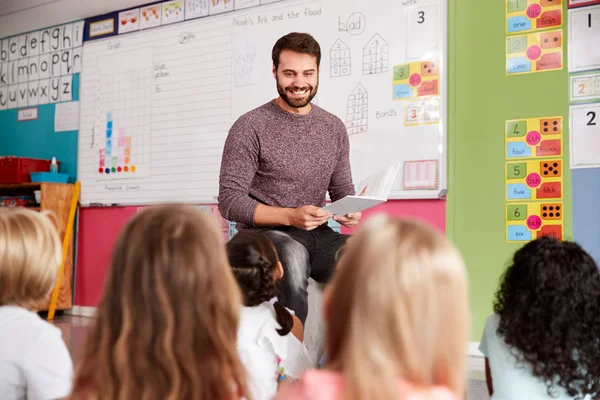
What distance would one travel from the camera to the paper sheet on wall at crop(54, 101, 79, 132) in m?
4.37

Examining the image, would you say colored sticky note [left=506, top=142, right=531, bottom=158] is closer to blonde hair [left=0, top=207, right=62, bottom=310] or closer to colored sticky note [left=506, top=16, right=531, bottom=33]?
colored sticky note [left=506, top=16, right=531, bottom=33]

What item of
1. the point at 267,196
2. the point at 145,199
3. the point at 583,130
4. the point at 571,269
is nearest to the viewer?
the point at 571,269

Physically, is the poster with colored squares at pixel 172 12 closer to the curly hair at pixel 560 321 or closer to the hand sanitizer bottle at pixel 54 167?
the hand sanitizer bottle at pixel 54 167

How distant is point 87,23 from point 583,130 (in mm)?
3361

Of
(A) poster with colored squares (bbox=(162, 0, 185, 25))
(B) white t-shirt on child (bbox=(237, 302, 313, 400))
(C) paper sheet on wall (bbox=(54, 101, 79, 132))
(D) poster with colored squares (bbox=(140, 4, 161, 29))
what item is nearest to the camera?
(B) white t-shirt on child (bbox=(237, 302, 313, 400))

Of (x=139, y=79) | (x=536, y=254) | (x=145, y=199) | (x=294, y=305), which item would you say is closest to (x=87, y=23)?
(x=139, y=79)

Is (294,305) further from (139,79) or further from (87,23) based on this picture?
(87,23)

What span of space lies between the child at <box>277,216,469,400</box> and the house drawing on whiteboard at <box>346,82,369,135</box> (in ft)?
7.90

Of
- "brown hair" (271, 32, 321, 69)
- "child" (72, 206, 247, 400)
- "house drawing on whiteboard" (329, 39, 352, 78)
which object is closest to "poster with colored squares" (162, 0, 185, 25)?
"house drawing on whiteboard" (329, 39, 352, 78)

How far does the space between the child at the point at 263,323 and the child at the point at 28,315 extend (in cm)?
47

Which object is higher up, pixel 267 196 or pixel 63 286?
pixel 267 196

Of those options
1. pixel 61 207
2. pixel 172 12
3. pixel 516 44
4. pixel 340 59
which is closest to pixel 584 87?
pixel 516 44

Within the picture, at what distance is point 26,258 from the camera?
1100mm

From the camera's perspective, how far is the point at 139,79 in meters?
4.07
